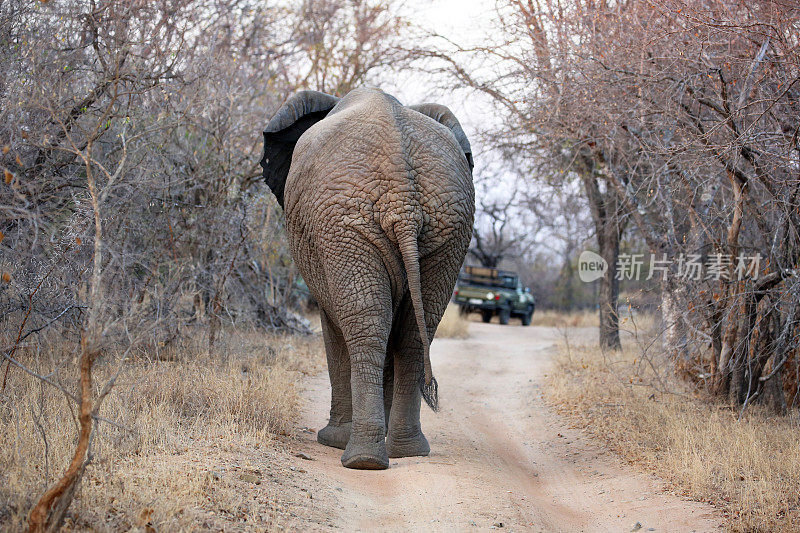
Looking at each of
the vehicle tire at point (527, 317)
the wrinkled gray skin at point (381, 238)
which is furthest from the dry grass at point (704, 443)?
the vehicle tire at point (527, 317)

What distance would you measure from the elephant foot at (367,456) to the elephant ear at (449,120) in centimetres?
245

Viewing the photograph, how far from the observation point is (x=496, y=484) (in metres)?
5.62

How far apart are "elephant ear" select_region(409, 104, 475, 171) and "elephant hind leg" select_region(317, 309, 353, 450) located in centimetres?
179

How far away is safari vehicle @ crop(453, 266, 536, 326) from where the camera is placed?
25.5 metres

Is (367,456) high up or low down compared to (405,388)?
down

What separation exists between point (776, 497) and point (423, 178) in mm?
3082

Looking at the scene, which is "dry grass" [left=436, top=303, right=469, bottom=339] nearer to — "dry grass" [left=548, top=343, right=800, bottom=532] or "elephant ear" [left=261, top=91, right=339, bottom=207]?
"dry grass" [left=548, top=343, right=800, bottom=532]

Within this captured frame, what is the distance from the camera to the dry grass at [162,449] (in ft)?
12.7

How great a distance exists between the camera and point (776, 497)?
498 cm

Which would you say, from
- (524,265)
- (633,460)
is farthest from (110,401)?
(524,265)

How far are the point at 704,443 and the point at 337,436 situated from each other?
2.96 metres

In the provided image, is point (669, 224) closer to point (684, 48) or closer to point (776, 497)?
point (684, 48)

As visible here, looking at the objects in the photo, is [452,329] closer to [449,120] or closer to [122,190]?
[122,190]

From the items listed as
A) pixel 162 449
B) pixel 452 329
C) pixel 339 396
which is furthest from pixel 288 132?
pixel 452 329
